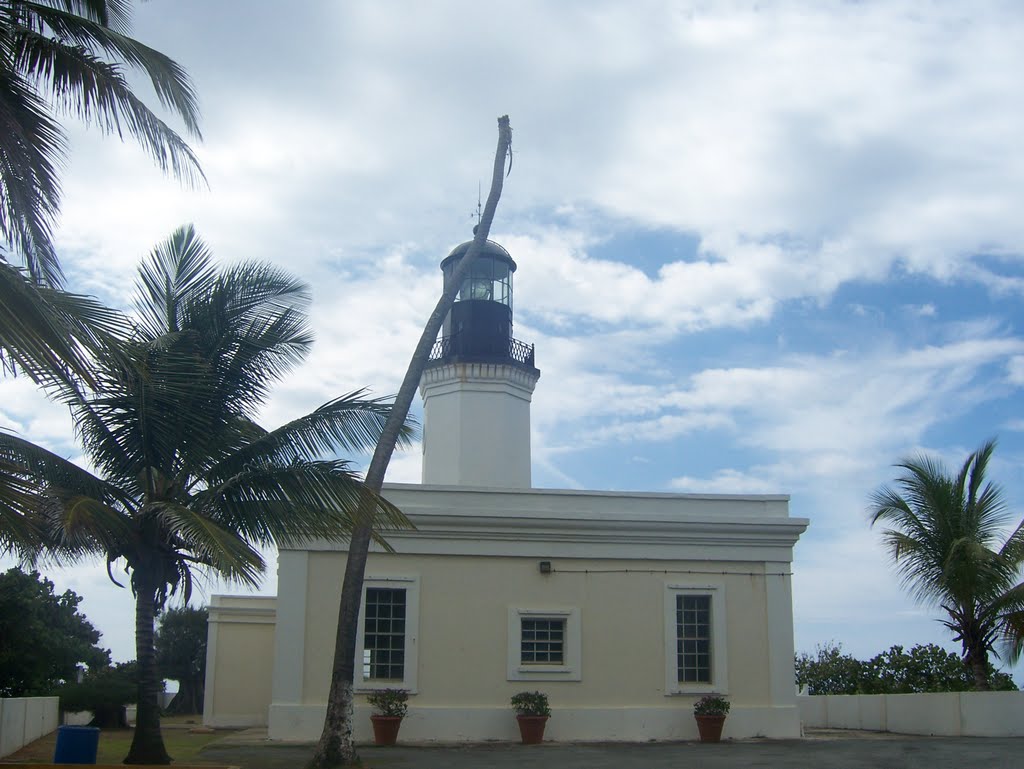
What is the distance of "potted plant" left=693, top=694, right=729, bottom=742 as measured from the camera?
16.2 meters

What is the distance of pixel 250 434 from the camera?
12602 mm

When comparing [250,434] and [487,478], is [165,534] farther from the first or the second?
[487,478]

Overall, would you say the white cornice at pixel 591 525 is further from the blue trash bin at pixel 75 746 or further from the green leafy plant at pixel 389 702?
the blue trash bin at pixel 75 746

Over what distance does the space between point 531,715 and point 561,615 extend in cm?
168

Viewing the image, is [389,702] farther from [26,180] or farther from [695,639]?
[26,180]

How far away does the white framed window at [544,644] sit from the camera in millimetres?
16547

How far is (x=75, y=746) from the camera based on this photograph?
11.1 metres

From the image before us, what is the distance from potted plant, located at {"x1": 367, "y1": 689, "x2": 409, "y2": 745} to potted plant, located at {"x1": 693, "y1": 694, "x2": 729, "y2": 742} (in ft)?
15.0

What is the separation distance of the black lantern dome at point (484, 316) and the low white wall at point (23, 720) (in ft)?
32.2

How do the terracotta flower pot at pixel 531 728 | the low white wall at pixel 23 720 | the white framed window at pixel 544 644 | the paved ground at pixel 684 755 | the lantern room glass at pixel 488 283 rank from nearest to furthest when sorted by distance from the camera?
the paved ground at pixel 684 755 < the low white wall at pixel 23 720 < the terracotta flower pot at pixel 531 728 < the white framed window at pixel 544 644 < the lantern room glass at pixel 488 283

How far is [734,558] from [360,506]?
26.3 feet

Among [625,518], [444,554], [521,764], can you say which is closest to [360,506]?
[521,764]

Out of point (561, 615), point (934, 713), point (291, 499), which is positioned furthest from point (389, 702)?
point (934, 713)

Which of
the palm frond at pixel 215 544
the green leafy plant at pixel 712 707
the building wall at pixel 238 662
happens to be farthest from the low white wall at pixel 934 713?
the palm frond at pixel 215 544
